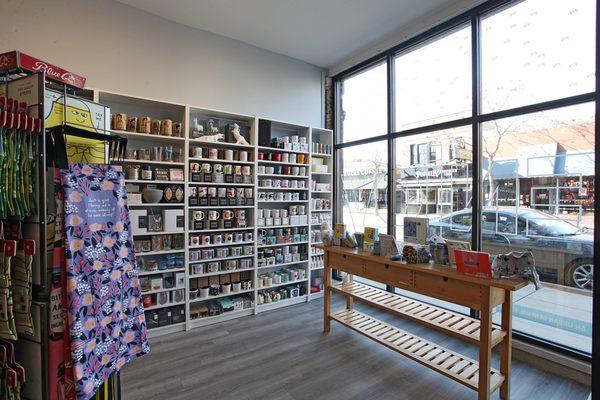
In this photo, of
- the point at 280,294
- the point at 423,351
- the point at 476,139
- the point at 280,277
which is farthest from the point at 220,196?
the point at 476,139

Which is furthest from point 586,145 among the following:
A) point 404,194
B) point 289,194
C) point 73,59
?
point 73,59

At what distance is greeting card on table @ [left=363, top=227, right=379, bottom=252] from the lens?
2843mm

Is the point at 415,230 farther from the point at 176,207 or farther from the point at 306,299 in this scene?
the point at 176,207

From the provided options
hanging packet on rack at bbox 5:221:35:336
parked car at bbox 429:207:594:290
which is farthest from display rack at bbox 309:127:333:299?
hanging packet on rack at bbox 5:221:35:336

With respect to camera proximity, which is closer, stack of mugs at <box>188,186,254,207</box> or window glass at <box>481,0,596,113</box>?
window glass at <box>481,0,596,113</box>

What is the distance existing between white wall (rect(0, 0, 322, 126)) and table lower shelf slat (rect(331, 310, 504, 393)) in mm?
2856

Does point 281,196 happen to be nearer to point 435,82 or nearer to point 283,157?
point 283,157

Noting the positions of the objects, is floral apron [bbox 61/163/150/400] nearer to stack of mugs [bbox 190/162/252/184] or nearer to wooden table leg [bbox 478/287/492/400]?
stack of mugs [bbox 190/162/252/184]

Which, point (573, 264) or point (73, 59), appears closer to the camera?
point (573, 264)

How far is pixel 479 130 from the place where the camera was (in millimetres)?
2920

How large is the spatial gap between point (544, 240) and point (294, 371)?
2.43 metres

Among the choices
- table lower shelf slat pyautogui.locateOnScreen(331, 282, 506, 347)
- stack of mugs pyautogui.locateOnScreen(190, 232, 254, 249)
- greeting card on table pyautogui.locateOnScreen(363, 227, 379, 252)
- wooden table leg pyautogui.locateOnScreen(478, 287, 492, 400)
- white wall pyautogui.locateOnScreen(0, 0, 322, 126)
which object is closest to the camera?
wooden table leg pyautogui.locateOnScreen(478, 287, 492, 400)

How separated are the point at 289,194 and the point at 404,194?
1.50 m

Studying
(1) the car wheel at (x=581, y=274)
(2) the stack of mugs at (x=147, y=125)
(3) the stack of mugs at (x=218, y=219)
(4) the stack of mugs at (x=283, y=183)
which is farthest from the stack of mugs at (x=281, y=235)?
(1) the car wheel at (x=581, y=274)
